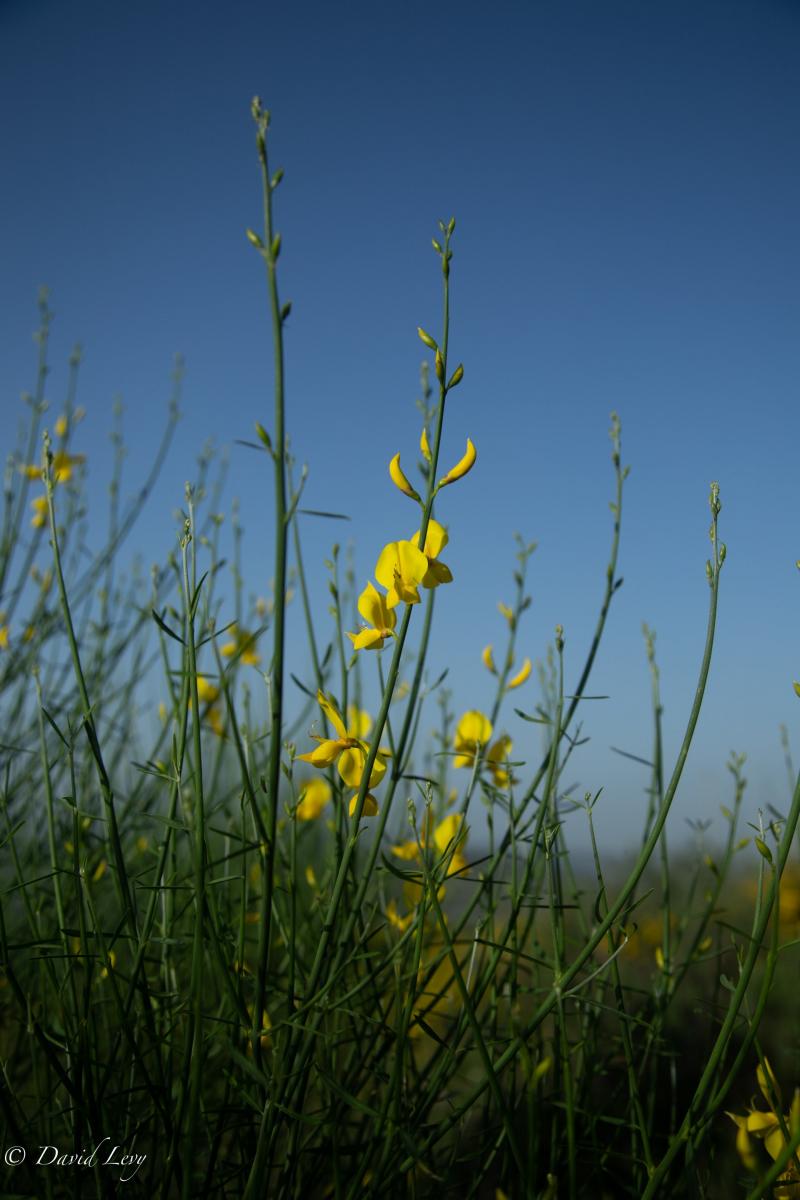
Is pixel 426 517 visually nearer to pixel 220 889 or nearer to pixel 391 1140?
pixel 391 1140

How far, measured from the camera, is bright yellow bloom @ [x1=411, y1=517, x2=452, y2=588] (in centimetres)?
111

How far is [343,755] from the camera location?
1200 mm

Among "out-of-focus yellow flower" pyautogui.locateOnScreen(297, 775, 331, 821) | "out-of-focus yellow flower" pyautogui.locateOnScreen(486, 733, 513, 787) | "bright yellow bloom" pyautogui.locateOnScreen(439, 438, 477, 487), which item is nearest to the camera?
"bright yellow bloom" pyautogui.locateOnScreen(439, 438, 477, 487)

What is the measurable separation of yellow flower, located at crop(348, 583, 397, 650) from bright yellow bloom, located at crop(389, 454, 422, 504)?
174mm

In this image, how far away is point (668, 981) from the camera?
5.12 ft

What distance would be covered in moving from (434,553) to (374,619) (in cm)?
14

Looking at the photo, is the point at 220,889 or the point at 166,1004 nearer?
the point at 166,1004

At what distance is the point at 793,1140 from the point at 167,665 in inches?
33.6

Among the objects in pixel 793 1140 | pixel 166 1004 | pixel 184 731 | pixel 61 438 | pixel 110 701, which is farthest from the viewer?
pixel 61 438

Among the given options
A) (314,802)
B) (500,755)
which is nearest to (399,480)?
(500,755)

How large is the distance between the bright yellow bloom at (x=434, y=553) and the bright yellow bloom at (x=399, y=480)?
0.06 metres

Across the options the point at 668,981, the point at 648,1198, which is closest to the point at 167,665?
the point at 648,1198

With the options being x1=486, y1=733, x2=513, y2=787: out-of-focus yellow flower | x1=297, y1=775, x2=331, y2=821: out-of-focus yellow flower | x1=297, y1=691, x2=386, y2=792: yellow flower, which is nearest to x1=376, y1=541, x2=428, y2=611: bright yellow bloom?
x1=297, y1=691, x2=386, y2=792: yellow flower

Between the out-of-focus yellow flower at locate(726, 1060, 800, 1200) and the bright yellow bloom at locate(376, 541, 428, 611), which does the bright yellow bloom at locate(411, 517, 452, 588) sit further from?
the out-of-focus yellow flower at locate(726, 1060, 800, 1200)
